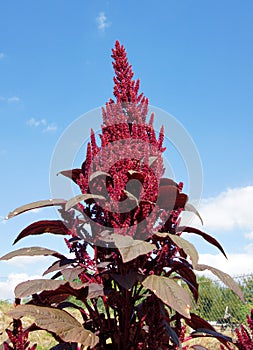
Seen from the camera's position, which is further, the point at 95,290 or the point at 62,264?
the point at 62,264

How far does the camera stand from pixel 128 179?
1662 mm

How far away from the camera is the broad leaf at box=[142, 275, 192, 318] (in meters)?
1.31

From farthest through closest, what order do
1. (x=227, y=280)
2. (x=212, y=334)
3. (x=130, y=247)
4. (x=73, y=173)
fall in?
(x=73, y=173)
(x=212, y=334)
(x=227, y=280)
(x=130, y=247)

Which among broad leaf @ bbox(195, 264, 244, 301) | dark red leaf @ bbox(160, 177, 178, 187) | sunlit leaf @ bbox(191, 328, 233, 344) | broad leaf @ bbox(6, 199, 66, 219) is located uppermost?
dark red leaf @ bbox(160, 177, 178, 187)

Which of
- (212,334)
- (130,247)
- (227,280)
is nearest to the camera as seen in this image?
(130,247)

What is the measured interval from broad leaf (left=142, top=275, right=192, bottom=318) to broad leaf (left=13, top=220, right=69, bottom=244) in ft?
1.61

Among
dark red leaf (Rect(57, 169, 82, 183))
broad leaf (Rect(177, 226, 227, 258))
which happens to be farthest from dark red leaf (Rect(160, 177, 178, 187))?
dark red leaf (Rect(57, 169, 82, 183))

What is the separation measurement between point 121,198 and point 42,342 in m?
3.34

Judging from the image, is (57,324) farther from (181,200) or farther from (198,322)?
(198,322)

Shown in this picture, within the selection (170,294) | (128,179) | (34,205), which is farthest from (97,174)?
(170,294)

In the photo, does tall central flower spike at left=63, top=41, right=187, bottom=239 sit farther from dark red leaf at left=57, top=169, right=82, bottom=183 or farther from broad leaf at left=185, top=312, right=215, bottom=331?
broad leaf at left=185, top=312, right=215, bottom=331

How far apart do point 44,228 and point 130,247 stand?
58cm

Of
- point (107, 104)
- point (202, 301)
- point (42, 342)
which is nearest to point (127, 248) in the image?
point (107, 104)

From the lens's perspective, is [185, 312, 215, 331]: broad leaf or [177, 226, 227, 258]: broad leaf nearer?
[177, 226, 227, 258]: broad leaf
